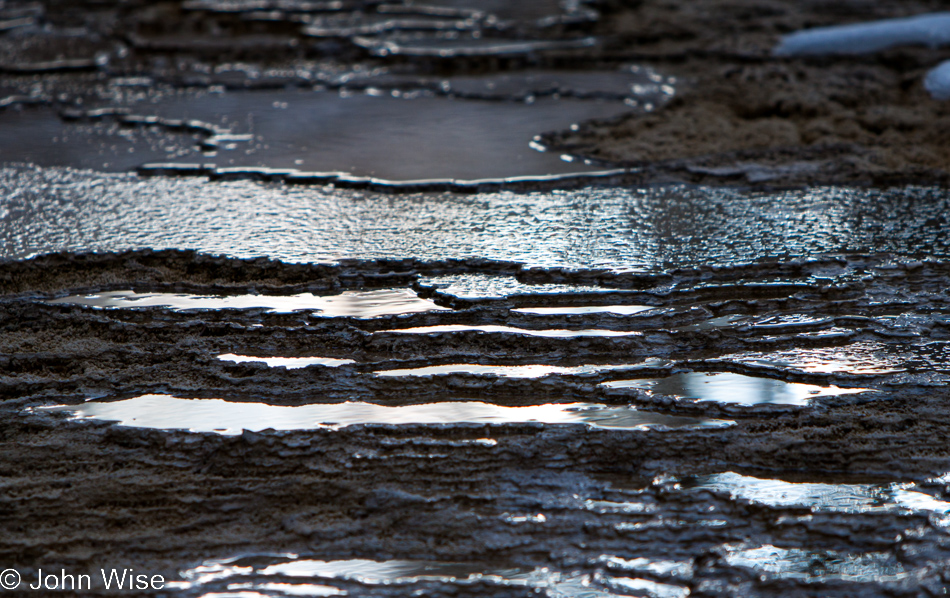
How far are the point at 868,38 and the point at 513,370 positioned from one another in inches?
84.0

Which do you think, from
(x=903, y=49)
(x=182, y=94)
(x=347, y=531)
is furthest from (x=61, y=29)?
(x=903, y=49)

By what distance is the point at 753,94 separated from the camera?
2297 mm

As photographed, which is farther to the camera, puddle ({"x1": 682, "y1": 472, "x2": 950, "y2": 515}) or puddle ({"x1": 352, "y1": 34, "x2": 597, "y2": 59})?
A: puddle ({"x1": 352, "y1": 34, "x2": 597, "y2": 59})

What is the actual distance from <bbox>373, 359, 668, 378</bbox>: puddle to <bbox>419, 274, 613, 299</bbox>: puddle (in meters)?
0.19

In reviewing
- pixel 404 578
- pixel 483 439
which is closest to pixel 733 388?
pixel 483 439

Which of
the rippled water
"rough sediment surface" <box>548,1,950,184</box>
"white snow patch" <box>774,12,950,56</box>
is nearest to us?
the rippled water

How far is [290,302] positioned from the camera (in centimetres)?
143

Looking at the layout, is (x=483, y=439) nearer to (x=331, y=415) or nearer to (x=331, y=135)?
(x=331, y=415)

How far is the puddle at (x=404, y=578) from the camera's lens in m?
0.94

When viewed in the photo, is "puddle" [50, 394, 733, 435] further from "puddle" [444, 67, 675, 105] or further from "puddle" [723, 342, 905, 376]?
"puddle" [444, 67, 675, 105]

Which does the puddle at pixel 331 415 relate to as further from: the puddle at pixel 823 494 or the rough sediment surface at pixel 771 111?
the rough sediment surface at pixel 771 111

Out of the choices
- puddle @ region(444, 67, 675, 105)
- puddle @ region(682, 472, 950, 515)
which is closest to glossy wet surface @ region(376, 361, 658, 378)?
puddle @ region(682, 472, 950, 515)

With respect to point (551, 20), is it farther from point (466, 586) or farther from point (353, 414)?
point (466, 586)

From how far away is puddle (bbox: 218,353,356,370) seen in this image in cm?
129
